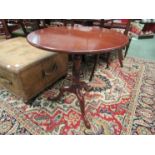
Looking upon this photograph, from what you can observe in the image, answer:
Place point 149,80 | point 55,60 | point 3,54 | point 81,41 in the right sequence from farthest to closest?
point 149,80
point 55,60
point 3,54
point 81,41

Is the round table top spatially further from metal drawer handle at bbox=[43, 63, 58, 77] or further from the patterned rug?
the patterned rug

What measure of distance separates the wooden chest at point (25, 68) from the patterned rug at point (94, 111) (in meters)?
0.15

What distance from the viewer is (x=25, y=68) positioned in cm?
122

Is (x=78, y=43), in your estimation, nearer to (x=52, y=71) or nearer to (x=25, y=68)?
(x=25, y=68)

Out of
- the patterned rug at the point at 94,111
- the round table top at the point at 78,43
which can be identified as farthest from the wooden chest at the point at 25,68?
the round table top at the point at 78,43

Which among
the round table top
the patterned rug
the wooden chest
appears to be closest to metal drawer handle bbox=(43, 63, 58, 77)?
the wooden chest

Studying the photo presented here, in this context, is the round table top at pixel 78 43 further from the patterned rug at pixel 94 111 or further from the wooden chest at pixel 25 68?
the patterned rug at pixel 94 111

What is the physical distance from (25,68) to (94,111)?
71 cm

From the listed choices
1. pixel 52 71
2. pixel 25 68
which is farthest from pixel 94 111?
pixel 25 68
